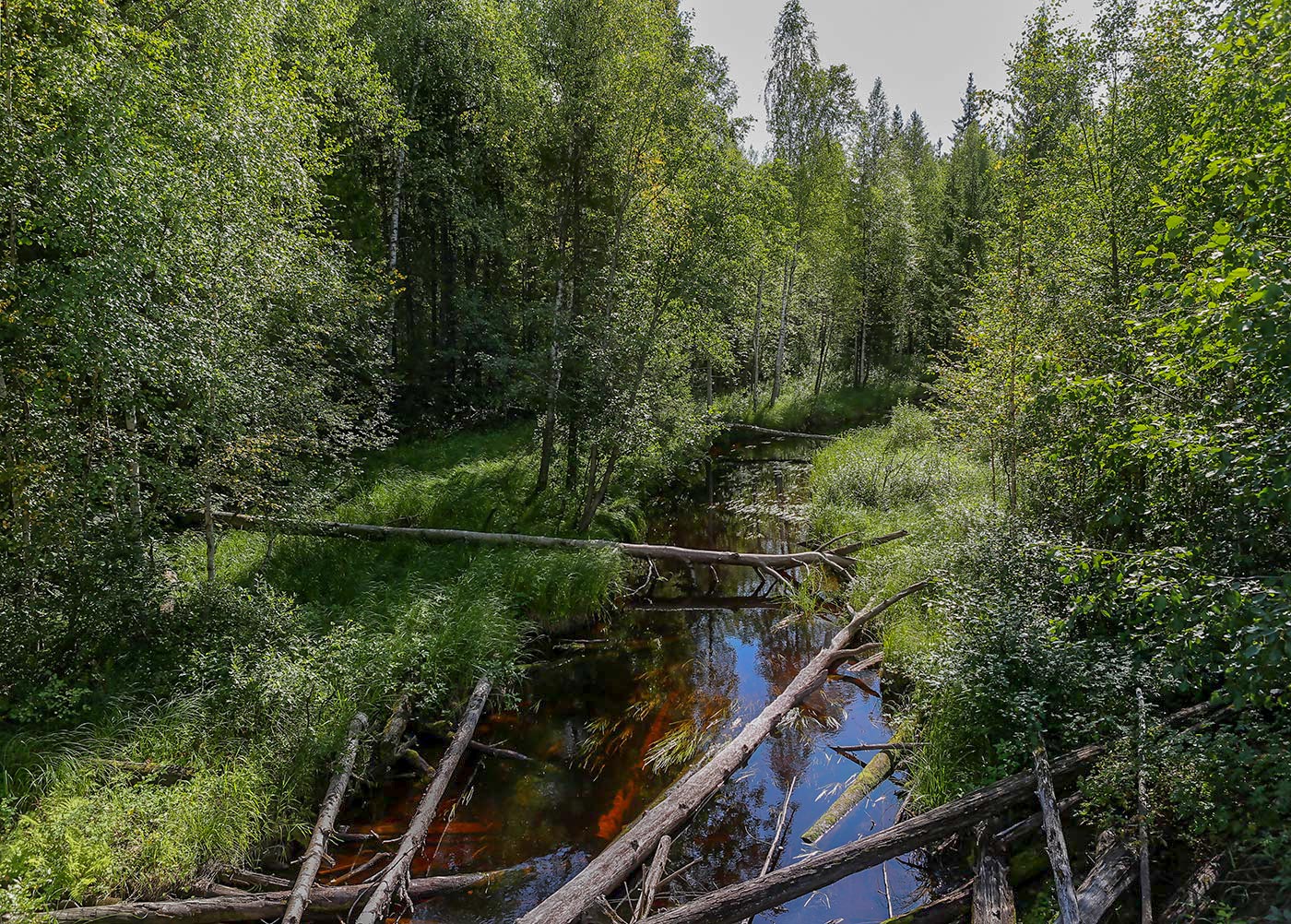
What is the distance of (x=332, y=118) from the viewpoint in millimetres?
12242

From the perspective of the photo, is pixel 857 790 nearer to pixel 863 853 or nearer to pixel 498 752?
pixel 863 853

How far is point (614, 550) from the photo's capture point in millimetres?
10797

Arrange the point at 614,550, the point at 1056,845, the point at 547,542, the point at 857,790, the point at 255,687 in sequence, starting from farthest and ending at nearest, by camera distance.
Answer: the point at 547,542 < the point at 614,550 < the point at 857,790 < the point at 255,687 < the point at 1056,845

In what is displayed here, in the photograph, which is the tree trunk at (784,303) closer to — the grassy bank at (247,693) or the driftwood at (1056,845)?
the grassy bank at (247,693)

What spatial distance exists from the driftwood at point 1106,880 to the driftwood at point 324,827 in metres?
5.06

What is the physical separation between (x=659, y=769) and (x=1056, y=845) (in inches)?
156

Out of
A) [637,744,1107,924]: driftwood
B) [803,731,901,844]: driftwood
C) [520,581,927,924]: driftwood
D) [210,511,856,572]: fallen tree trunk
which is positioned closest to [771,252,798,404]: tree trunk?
[210,511,856,572]: fallen tree trunk

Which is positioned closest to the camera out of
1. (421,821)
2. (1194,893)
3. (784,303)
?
(1194,893)

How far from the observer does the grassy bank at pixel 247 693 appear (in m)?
4.39

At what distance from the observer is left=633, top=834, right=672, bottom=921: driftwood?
4.39 m

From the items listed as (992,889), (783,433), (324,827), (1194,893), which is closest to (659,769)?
(324,827)

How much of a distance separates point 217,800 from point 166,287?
16.6 ft

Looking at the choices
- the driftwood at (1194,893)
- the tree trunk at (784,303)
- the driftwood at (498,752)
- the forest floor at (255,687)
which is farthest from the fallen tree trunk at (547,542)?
the tree trunk at (784,303)

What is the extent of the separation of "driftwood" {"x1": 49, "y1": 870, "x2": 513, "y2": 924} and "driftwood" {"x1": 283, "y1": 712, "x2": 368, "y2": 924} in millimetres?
118
